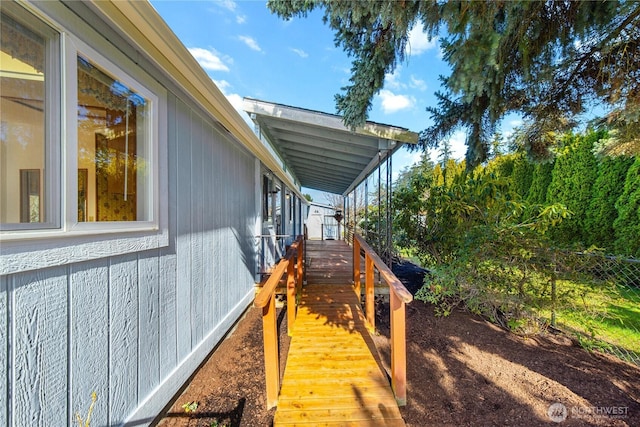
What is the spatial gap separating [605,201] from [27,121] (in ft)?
36.0

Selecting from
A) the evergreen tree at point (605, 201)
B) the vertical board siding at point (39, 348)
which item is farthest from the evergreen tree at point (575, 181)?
the vertical board siding at point (39, 348)

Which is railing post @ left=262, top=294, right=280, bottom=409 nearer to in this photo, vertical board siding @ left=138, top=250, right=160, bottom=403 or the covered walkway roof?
vertical board siding @ left=138, top=250, right=160, bottom=403

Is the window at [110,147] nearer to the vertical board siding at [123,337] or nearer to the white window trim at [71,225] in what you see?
the white window trim at [71,225]

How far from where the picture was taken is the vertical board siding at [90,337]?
1.55 metres

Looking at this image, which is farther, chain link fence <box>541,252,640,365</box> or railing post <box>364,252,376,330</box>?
railing post <box>364,252,376,330</box>

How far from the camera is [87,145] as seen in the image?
169 centimetres

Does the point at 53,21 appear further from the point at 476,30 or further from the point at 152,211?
the point at 476,30

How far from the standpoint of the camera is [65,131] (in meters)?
1.47

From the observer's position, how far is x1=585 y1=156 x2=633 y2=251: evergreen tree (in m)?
6.82

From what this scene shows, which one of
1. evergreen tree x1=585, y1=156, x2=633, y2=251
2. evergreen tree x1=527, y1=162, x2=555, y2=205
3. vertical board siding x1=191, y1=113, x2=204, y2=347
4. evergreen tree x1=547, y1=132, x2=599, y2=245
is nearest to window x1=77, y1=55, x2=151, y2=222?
vertical board siding x1=191, y1=113, x2=204, y2=347

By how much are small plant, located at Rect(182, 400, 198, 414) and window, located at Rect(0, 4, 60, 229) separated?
2127 mm

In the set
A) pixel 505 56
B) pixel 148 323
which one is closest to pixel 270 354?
pixel 148 323

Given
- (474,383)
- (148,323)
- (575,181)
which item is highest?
(575,181)

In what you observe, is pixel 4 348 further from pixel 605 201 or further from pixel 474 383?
pixel 605 201
